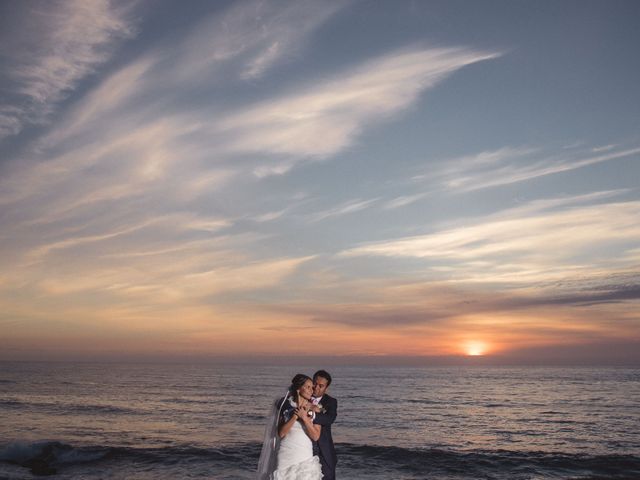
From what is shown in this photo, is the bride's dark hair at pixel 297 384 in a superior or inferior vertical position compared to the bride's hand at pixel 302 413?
superior

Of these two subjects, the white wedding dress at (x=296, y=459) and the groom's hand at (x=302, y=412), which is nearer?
the groom's hand at (x=302, y=412)

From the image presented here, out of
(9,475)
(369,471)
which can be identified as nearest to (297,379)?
(369,471)

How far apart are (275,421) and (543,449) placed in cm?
1860

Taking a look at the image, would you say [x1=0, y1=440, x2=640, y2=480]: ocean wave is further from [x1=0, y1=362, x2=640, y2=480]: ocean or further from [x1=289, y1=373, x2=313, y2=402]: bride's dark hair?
[x1=289, y1=373, x2=313, y2=402]: bride's dark hair

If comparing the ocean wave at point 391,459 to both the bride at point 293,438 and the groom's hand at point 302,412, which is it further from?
the groom's hand at point 302,412

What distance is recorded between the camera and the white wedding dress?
6.21 meters

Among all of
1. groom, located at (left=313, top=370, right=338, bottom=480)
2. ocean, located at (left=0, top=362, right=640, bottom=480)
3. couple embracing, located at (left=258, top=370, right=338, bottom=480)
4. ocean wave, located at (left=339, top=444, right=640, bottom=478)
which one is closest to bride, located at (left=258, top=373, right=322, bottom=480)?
couple embracing, located at (left=258, top=370, right=338, bottom=480)

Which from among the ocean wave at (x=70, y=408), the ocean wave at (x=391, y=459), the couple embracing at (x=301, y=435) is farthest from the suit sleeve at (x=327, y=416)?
the ocean wave at (x=70, y=408)

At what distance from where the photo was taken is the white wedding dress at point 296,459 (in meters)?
6.21

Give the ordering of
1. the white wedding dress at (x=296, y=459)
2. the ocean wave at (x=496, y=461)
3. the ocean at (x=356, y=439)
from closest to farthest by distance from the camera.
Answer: the white wedding dress at (x=296, y=459) < the ocean at (x=356, y=439) < the ocean wave at (x=496, y=461)

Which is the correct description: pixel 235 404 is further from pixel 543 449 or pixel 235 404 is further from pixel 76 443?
pixel 543 449

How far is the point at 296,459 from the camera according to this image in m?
6.27

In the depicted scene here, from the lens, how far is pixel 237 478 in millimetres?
15711

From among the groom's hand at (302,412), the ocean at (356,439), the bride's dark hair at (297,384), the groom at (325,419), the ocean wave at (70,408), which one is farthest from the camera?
the ocean wave at (70,408)
